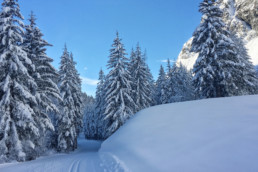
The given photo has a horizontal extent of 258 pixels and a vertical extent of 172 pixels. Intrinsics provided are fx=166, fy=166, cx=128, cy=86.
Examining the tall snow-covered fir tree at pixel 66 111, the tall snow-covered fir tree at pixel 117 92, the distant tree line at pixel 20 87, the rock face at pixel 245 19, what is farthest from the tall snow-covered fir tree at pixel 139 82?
the rock face at pixel 245 19

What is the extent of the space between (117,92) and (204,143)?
16.4 metres

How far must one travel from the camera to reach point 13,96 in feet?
40.9

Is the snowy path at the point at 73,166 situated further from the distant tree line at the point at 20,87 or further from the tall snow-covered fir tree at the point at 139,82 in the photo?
the tall snow-covered fir tree at the point at 139,82

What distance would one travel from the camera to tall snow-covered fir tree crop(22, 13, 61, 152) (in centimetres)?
1550

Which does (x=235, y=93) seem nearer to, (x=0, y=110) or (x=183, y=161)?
(x=183, y=161)

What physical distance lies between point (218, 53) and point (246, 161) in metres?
15.5

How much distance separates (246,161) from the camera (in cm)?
383

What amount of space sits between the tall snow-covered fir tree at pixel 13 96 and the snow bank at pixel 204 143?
8.38 metres

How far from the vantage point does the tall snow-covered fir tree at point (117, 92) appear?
20.3 meters

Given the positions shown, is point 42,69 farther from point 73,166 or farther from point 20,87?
point 73,166

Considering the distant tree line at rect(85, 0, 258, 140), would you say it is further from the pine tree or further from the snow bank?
the pine tree

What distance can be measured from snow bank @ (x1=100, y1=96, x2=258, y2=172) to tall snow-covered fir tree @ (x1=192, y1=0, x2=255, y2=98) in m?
9.41

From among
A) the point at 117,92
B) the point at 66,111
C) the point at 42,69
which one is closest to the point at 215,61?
the point at 117,92

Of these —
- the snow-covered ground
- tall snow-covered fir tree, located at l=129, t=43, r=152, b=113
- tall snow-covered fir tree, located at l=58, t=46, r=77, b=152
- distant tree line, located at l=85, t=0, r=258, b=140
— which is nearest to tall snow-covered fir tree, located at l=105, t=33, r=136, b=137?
distant tree line, located at l=85, t=0, r=258, b=140
